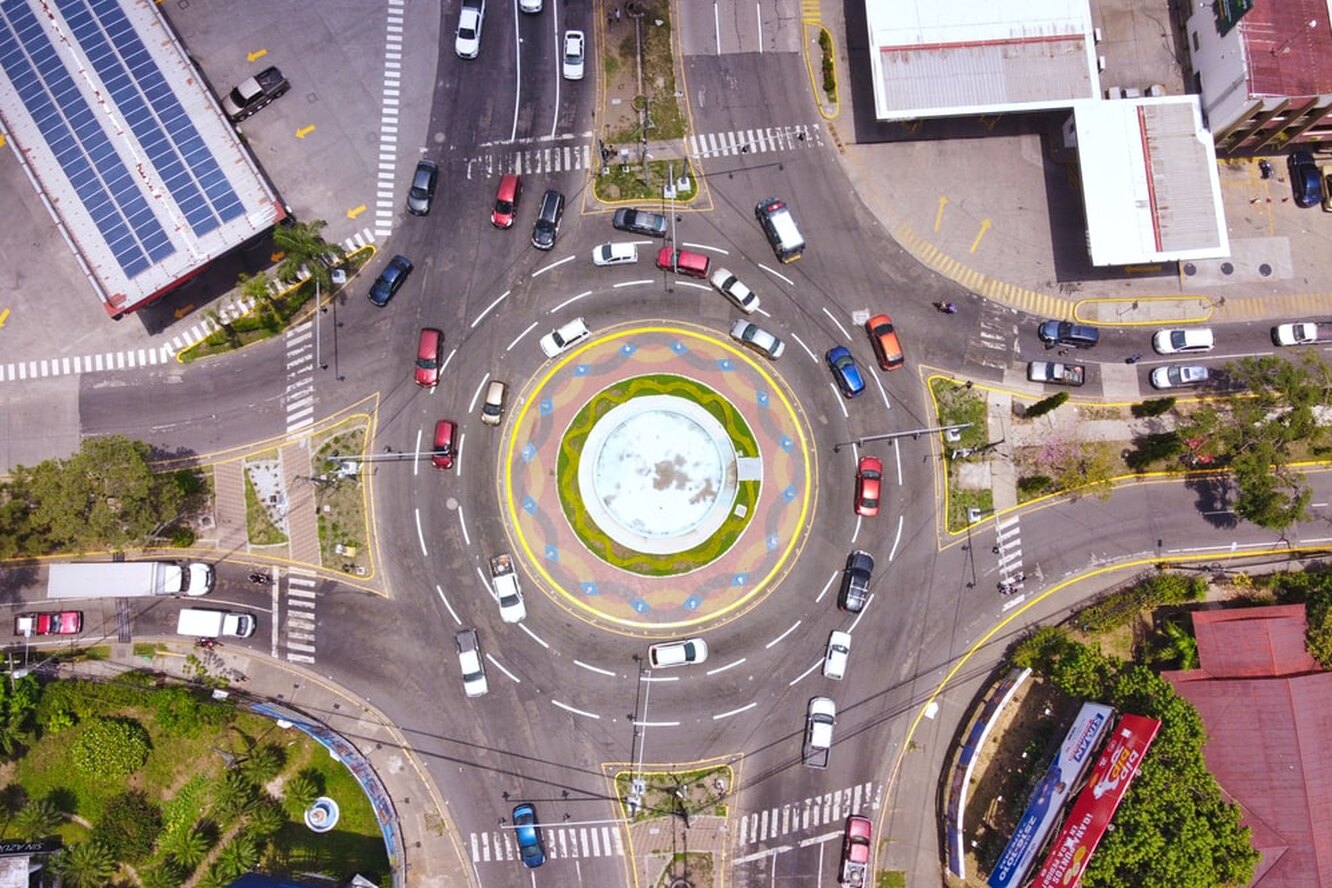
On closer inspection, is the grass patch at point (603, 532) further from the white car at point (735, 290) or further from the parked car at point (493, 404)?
the white car at point (735, 290)

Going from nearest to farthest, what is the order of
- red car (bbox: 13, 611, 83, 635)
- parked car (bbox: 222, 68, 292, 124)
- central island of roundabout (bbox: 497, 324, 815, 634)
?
red car (bbox: 13, 611, 83, 635)
central island of roundabout (bbox: 497, 324, 815, 634)
parked car (bbox: 222, 68, 292, 124)

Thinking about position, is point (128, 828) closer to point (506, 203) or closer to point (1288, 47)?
point (506, 203)

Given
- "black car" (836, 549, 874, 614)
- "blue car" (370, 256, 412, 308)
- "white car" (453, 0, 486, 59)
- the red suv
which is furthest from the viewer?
"white car" (453, 0, 486, 59)

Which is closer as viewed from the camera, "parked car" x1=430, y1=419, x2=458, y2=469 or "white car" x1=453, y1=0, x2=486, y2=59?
"parked car" x1=430, y1=419, x2=458, y2=469

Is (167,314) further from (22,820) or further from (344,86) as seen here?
(22,820)

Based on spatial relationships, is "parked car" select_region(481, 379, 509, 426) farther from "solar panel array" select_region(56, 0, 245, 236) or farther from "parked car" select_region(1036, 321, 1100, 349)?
"parked car" select_region(1036, 321, 1100, 349)

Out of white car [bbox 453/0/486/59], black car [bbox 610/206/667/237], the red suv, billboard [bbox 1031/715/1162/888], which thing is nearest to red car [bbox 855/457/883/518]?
the red suv

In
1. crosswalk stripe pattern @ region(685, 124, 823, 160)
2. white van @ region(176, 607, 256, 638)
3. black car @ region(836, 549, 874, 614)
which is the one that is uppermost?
crosswalk stripe pattern @ region(685, 124, 823, 160)
